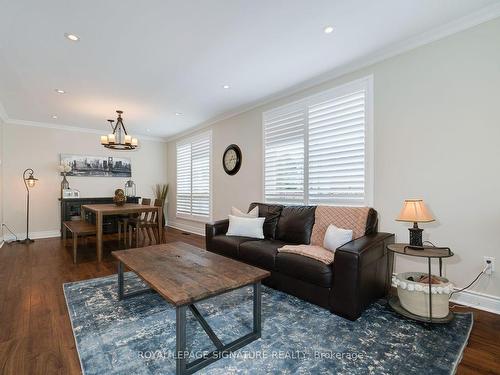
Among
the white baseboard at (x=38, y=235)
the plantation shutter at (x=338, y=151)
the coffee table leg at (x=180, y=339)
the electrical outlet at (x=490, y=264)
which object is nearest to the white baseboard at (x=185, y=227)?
the white baseboard at (x=38, y=235)

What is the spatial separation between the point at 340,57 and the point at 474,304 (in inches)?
108

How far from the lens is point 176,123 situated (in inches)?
222

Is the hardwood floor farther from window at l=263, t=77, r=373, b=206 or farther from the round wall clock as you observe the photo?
the round wall clock

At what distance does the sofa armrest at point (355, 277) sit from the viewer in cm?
199

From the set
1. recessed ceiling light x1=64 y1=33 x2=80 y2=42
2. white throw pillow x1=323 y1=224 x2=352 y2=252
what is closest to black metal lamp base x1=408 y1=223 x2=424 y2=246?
white throw pillow x1=323 y1=224 x2=352 y2=252

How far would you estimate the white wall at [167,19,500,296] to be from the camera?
213 cm

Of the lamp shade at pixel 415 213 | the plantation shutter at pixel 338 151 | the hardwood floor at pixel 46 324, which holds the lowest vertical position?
the hardwood floor at pixel 46 324

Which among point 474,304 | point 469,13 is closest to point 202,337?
point 474,304

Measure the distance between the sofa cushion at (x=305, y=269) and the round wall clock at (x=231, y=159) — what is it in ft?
8.14

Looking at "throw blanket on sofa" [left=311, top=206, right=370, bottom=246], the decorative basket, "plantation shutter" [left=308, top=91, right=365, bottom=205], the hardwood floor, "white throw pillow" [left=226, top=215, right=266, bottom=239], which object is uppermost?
"plantation shutter" [left=308, top=91, right=365, bottom=205]

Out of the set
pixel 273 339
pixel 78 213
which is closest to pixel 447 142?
pixel 273 339

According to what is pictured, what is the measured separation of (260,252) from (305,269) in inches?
23.9

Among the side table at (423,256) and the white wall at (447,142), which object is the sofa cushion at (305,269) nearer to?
the side table at (423,256)

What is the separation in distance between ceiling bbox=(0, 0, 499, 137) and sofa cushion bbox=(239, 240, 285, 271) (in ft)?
7.04
